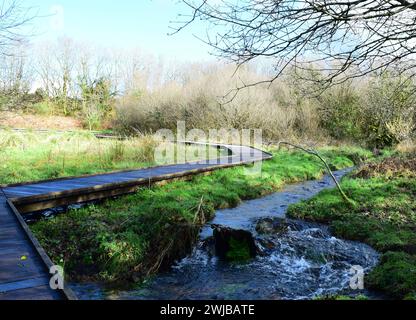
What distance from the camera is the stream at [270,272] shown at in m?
4.74

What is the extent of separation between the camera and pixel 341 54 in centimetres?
349

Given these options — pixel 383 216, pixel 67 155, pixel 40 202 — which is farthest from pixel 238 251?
pixel 67 155

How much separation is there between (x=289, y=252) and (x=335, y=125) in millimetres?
18957

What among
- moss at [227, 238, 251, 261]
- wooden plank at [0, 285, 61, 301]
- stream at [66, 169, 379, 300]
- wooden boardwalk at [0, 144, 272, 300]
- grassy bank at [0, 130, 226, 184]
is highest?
grassy bank at [0, 130, 226, 184]

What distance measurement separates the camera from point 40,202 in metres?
7.12

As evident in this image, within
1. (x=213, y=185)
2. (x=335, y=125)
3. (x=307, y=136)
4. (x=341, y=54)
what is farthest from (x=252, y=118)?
(x=341, y=54)

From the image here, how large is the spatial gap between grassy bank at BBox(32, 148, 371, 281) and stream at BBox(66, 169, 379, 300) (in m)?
0.30

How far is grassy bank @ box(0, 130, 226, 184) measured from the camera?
10539 mm

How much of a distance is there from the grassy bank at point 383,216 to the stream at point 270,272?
10.6 inches

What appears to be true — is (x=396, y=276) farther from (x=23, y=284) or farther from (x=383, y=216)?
(x=23, y=284)

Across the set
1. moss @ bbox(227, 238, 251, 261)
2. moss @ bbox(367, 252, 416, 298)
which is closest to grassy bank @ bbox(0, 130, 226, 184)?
moss @ bbox(227, 238, 251, 261)

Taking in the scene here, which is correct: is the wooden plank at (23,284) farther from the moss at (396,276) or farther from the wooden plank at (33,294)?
the moss at (396,276)

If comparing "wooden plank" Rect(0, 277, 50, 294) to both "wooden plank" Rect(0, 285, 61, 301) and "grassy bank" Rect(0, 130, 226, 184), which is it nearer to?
"wooden plank" Rect(0, 285, 61, 301)
